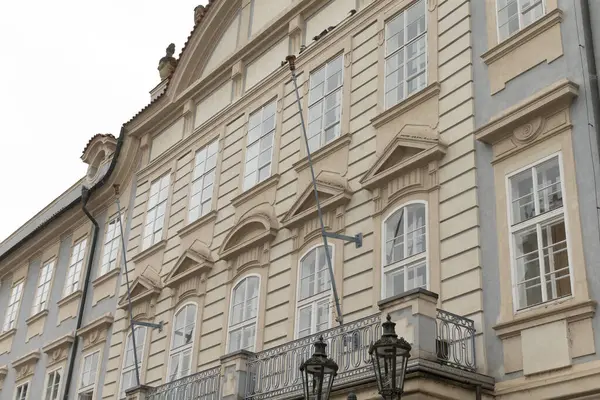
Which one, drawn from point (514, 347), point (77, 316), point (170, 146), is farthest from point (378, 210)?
point (77, 316)

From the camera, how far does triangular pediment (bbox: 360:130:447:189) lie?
12.4 meters

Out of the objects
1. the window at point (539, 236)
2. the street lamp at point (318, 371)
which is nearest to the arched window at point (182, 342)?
the street lamp at point (318, 371)

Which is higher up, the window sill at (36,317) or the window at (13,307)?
the window at (13,307)

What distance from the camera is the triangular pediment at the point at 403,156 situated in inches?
486

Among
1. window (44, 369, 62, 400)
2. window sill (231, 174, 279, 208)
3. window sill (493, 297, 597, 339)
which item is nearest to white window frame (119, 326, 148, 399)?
window (44, 369, 62, 400)

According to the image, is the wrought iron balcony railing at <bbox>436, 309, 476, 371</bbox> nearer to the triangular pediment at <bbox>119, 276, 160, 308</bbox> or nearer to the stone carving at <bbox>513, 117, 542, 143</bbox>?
the stone carving at <bbox>513, 117, 542, 143</bbox>

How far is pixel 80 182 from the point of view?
81.2 ft

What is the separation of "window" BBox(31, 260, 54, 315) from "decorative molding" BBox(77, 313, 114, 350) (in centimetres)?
357

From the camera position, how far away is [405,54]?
1422cm

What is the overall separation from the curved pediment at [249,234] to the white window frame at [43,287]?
925cm

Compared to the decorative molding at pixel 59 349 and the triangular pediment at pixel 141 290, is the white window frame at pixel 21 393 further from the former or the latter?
the triangular pediment at pixel 141 290

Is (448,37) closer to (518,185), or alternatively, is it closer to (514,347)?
(518,185)

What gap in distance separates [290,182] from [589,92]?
6296 mm

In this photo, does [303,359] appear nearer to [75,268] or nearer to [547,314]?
[547,314]
